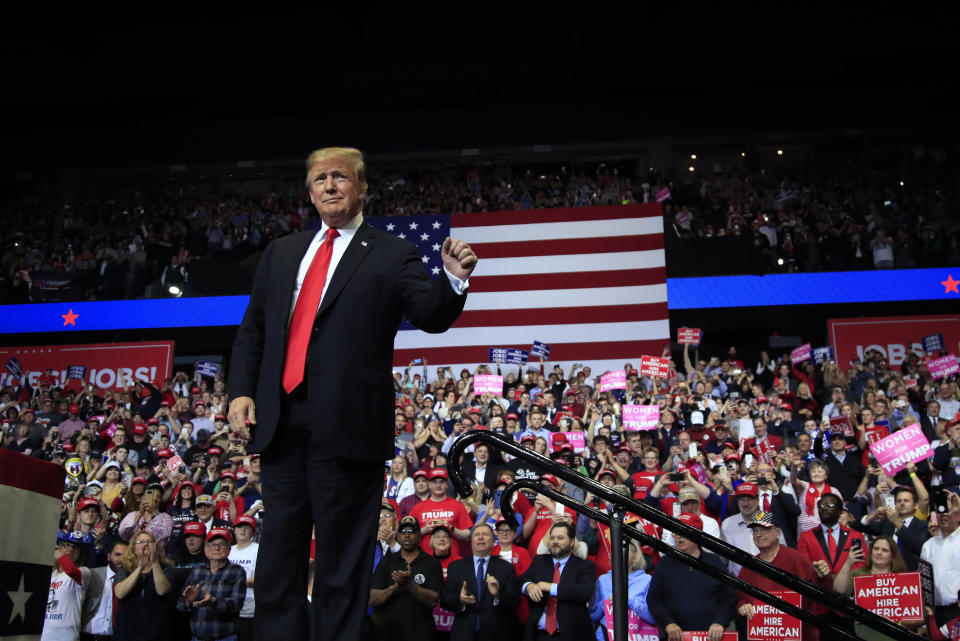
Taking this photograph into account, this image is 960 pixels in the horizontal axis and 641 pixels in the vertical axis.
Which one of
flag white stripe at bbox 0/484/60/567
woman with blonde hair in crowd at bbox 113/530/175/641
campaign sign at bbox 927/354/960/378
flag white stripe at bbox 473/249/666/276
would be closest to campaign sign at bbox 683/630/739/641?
woman with blonde hair in crowd at bbox 113/530/175/641

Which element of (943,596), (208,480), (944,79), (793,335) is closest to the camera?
(943,596)

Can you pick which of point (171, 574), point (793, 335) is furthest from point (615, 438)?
point (793, 335)

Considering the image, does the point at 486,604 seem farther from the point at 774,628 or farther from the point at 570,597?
the point at 774,628

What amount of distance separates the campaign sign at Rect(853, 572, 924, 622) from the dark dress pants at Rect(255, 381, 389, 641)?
152 inches

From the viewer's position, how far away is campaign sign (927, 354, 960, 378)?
1091cm

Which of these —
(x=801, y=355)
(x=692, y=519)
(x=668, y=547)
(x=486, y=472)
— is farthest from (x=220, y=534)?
(x=801, y=355)

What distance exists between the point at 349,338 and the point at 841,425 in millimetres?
7523

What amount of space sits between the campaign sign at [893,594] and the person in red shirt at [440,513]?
2901mm

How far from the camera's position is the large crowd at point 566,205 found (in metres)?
16.6

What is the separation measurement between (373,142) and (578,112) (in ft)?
17.6

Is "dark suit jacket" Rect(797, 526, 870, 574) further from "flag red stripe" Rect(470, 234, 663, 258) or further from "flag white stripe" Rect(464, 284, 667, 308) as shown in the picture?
"flag red stripe" Rect(470, 234, 663, 258)

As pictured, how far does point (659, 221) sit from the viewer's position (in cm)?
1582

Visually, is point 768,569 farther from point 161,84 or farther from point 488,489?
point 161,84

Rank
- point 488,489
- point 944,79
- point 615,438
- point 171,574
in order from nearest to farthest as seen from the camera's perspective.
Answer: point 171,574, point 488,489, point 615,438, point 944,79
